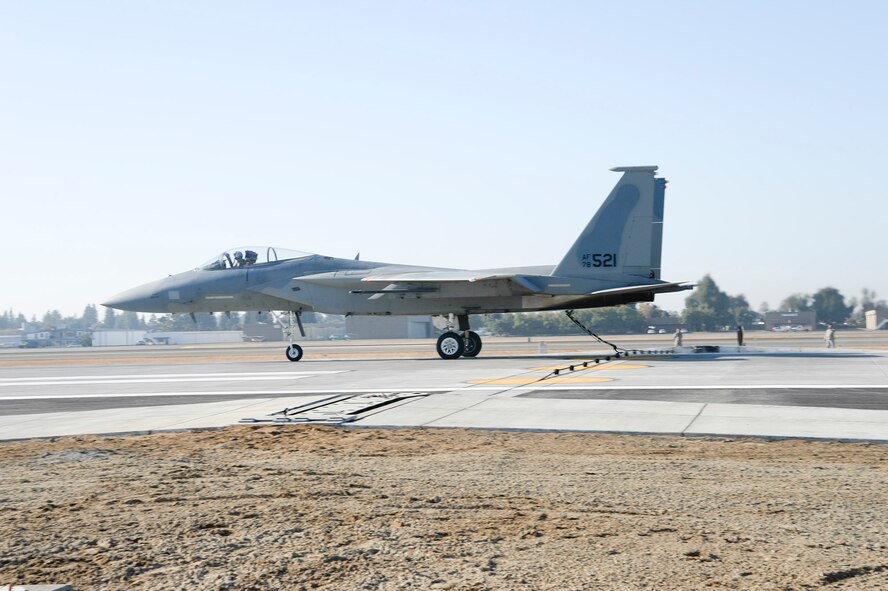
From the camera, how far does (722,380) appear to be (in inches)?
661

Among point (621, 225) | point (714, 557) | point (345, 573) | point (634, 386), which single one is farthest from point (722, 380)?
point (345, 573)

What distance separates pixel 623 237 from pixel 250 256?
1293 cm

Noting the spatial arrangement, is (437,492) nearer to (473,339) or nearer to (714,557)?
(714,557)

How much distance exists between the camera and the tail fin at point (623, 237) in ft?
86.1

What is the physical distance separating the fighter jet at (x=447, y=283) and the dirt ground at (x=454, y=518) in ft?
57.1

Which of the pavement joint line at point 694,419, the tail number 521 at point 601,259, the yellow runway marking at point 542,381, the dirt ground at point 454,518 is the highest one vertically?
the tail number 521 at point 601,259

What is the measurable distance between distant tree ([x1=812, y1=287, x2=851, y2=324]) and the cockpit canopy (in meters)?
Result: 125

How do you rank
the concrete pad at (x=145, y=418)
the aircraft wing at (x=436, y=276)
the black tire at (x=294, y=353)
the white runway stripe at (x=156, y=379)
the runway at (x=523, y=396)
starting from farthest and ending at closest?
1. the black tire at (x=294, y=353)
2. the aircraft wing at (x=436, y=276)
3. the white runway stripe at (x=156, y=379)
4. the concrete pad at (x=145, y=418)
5. the runway at (x=523, y=396)

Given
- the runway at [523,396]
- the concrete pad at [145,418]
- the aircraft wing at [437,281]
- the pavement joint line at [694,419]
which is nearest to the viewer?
the pavement joint line at [694,419]

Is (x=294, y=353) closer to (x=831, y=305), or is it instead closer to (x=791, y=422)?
(x=791, y=422)

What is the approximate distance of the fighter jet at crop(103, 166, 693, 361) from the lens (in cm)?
2634

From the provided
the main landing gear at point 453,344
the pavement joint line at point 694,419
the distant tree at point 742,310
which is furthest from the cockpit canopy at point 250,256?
the distant tree at point 742,310

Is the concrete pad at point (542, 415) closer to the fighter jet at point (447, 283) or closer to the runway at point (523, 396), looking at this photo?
the runway at point (523, 396)

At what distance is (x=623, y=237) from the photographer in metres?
26.4
